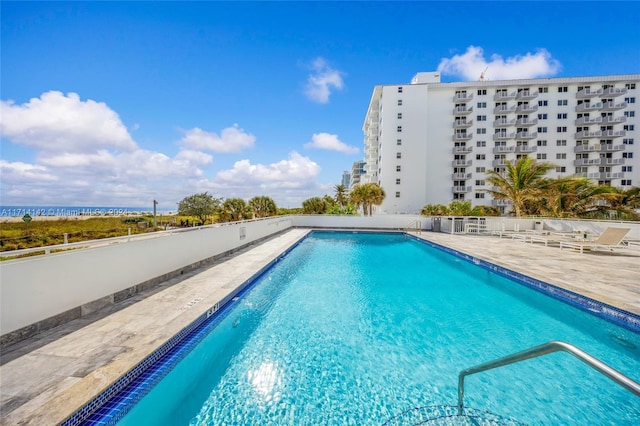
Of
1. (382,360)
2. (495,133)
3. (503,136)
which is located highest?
(495,133)

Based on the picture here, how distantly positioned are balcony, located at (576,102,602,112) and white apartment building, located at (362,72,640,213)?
0.09 metres

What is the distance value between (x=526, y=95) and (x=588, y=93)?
21.9 feet

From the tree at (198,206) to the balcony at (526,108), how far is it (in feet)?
120

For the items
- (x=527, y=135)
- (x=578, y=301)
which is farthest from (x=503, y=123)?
(x=578, y=301)

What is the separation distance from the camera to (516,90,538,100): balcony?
3095 cm

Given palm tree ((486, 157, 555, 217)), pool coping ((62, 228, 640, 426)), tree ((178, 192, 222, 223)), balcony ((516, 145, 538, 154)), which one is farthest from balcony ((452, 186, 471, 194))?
tree ((178, 192, 222, 223))

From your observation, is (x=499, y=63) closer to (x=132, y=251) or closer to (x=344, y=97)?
(x=344, y=97)

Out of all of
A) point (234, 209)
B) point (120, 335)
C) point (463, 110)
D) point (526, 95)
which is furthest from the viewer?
point (463, 110)

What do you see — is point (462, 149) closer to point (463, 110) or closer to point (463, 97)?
point (463, 110)

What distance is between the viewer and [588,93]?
30328mm

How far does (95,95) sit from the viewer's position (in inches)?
524

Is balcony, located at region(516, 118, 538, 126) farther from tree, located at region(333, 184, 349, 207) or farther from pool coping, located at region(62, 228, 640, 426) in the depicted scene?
pool coping, located at region(62, 228, 640, 426)

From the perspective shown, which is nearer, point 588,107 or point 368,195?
point 368,195

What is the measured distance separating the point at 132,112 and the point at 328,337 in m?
19.4
